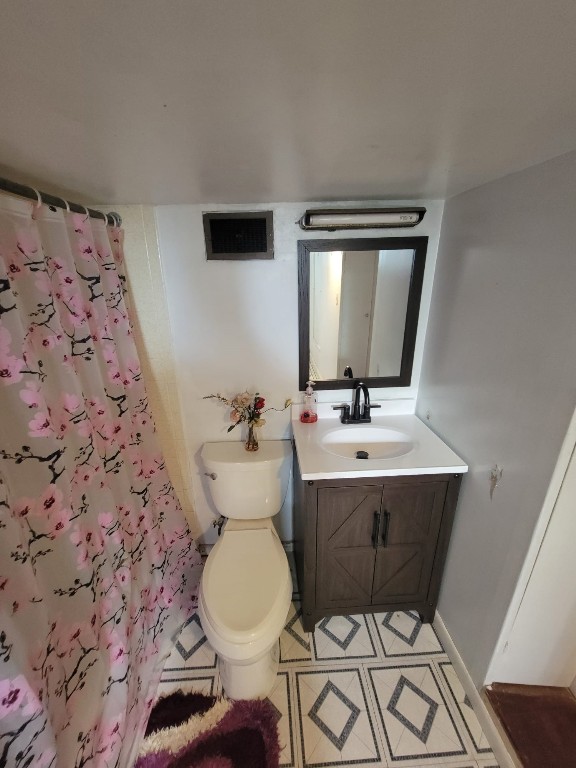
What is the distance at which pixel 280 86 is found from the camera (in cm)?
52

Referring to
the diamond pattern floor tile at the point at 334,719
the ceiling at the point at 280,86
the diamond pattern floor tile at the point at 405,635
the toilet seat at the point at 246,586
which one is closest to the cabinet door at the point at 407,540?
the diamond pattern floor tile at the point at 405,635

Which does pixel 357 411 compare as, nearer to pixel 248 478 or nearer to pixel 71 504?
pixel 248 478

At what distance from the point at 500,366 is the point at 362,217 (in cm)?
78

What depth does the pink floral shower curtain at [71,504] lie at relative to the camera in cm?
71

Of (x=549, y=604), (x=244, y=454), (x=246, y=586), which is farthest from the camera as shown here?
(x=244, y=454)

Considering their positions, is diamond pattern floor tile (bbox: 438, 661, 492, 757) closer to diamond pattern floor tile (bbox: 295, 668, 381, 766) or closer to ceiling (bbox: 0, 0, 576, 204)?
diamond pattern floor tile (bbox: 295, 668, 381, 766)

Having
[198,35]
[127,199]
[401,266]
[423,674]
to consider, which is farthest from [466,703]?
[127,199]

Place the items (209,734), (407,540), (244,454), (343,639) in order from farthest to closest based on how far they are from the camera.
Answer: (244,454), (343,639), (407,540), (209,734)

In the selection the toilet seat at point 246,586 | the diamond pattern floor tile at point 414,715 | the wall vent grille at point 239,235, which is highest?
the wall vent grille at point 239,235

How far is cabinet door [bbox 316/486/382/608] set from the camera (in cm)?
129

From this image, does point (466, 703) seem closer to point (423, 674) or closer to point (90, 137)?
point (423, 674)

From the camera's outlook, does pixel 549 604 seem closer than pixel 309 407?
Yes

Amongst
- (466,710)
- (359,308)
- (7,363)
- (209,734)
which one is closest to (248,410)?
(359,308)

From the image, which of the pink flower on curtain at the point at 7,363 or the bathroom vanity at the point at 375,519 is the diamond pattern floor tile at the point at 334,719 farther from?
the pink flower on curtain at the point at 7,363
